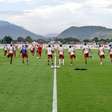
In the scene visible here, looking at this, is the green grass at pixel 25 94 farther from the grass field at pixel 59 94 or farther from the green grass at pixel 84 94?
the green grass at pixel 84 94

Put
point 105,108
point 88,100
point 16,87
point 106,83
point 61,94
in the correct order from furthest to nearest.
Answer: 1. point 106,83
2. point 16,87
3. point 61,94
4. point 88,100
5. point 105,108

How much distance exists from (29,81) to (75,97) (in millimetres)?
6782

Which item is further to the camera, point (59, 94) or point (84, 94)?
point (84, 94)

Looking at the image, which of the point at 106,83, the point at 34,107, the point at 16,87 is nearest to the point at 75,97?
the point at 34,107

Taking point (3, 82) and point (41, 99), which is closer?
point (41, 99)

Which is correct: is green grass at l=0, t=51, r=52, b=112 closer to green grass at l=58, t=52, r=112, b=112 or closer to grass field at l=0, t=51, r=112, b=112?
grass field at l=0, t=51, r=112, b=112

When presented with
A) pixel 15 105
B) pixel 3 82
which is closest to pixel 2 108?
pixel 15 105

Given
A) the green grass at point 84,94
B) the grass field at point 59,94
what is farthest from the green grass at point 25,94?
the green grass at point 84,94

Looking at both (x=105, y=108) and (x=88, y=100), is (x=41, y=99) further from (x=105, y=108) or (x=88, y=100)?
(x=105, y=108)

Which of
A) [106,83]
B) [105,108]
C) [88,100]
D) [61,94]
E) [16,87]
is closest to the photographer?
[105,108]

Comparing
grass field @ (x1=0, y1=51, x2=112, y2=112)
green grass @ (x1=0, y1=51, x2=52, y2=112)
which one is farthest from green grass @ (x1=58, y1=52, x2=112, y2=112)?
green grass @ (x1=0, y1=51, x2=52, y2=112)

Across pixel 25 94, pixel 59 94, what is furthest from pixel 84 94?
pixel 25 94

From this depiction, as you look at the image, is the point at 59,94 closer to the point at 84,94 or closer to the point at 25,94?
the point at 84,94

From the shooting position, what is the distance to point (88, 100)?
17.5m
